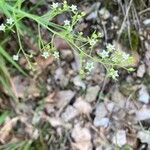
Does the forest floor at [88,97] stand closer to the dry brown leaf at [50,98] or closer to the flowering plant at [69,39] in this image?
the dry brown leaf at [50,98]

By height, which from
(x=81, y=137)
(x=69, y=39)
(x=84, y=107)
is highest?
(x=69, y=39)

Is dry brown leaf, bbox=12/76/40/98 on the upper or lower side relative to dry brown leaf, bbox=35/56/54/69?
lower

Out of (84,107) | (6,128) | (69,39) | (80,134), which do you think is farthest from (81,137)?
(69,39)

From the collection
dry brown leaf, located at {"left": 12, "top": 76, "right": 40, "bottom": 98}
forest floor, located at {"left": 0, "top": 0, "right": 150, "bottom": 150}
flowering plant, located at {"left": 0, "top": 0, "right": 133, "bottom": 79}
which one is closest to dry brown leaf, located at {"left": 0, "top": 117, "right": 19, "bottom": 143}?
forest floor, located at {"left": 0, "top": 0, "right": 150, "bottom": 150}

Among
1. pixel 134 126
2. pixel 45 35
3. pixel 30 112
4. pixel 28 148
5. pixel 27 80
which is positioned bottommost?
pixel 134 126

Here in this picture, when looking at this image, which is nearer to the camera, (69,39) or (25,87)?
(69,39)

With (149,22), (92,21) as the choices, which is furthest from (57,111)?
(149,22)

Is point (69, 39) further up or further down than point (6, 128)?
further up

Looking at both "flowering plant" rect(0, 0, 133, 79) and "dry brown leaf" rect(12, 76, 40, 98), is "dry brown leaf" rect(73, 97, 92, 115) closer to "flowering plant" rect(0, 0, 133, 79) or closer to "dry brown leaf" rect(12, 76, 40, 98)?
"dry brown leaf" rect(12, 76, 40, 98)

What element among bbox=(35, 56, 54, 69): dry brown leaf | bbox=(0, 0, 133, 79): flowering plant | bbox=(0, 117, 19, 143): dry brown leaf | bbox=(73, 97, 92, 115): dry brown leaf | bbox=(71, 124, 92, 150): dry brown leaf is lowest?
bbox=(71, 124, 92, 150): dry brown leaf

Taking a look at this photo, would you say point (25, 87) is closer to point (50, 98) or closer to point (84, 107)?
point (50, 98)

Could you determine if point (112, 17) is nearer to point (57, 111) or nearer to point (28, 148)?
point (57, 111)
